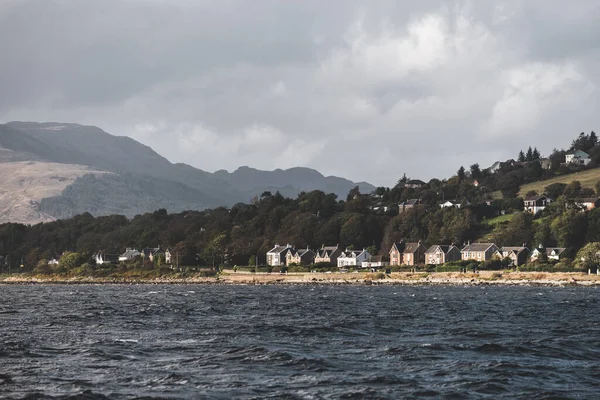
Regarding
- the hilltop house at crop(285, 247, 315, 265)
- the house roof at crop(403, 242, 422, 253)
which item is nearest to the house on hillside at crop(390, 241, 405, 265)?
the house roof at crop(403, 242, 422, 253)

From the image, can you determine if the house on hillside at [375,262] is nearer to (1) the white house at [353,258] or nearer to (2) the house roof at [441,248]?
(1) the white house at [353,258]

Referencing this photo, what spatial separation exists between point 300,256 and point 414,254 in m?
28.4

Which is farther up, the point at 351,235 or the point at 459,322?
the point at 351,235

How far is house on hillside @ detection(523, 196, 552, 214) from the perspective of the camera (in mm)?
189375

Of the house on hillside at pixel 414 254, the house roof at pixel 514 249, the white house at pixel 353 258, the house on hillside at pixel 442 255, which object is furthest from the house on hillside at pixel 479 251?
the white house at pixel 353 258

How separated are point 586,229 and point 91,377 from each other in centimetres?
13722

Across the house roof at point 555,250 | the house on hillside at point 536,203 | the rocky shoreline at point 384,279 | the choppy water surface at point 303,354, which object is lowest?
the choppy water surface at point 303,354

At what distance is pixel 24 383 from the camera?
1192 inches

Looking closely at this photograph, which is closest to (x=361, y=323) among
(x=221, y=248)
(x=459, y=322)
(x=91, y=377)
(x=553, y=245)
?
(x=459, y=322)

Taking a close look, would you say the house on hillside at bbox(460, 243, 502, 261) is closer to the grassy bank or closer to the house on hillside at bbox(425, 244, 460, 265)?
the house on hillside at bbox(425, 244, 460, 265)

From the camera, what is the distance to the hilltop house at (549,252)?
14495 cm

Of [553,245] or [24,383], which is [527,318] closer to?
[24,383]

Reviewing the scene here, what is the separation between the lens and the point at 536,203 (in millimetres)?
191375

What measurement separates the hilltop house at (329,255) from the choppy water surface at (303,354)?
11503 centimetres
